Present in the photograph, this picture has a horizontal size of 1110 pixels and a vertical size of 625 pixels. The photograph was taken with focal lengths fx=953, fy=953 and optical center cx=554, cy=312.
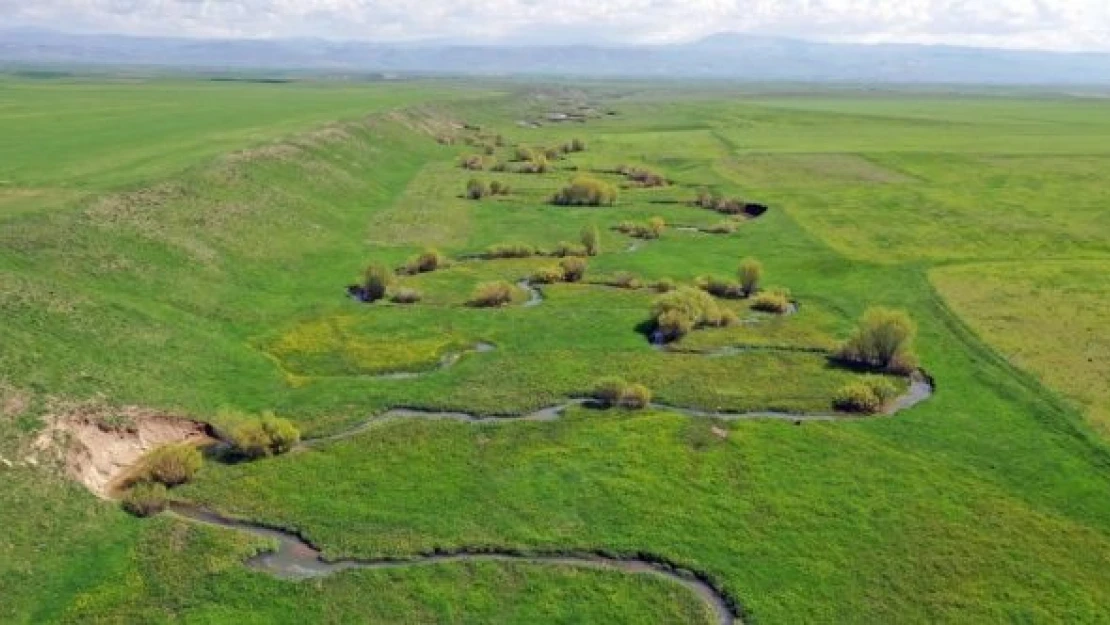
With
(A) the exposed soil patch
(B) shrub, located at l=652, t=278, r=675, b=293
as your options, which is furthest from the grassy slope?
(A) the exposed soil patch

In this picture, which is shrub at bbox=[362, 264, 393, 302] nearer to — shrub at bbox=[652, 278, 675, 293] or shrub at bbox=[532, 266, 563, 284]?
shrub at bbox=[532, 266, 563, 284]

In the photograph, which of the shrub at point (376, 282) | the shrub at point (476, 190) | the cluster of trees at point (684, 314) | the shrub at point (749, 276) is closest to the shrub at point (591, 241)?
the shrub at point (749, 276)

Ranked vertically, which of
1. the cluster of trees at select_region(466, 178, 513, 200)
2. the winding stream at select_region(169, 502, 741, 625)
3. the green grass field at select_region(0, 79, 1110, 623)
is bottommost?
the winding stream at select_region(169, 502, 741, 625)

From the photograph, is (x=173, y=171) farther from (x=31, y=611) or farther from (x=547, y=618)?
(x=547, y=618)

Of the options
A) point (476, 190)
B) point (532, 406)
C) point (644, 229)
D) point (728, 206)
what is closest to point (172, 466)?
point (532, 406)

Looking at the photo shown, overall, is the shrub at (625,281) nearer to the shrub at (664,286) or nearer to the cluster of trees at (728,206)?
the shrub at (664,286)
